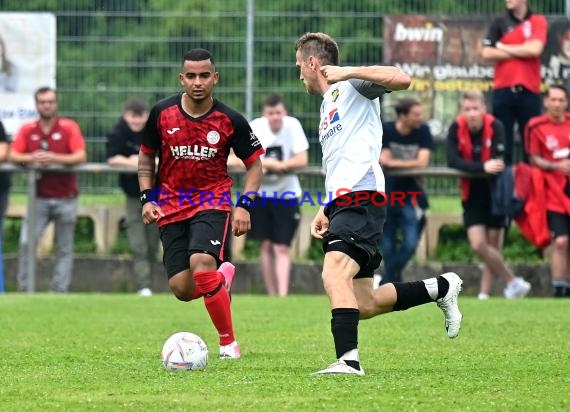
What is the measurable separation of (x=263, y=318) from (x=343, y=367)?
4839mm

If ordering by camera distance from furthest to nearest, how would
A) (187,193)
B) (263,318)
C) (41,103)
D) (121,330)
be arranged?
(41,103)
(263,318)
(121,330)
(187,193)

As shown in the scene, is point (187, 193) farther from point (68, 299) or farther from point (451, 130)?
point (451, 130)

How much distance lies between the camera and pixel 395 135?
1595 centimetres

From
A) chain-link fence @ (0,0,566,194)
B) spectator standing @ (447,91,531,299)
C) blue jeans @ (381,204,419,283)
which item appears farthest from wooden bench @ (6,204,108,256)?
spectator standing @ (447,91,531,299)

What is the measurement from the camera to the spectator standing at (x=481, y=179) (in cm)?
1534

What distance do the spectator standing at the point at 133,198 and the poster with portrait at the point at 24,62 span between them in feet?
4.32

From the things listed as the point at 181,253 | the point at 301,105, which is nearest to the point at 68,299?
the point at 301,105

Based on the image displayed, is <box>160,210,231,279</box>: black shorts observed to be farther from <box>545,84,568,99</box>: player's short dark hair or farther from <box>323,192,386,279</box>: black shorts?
<box>545,84,568,99</box>: player's short dark hair

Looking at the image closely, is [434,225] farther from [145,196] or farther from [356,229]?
[356,229]

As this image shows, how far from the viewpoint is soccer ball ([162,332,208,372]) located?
8.41 meters

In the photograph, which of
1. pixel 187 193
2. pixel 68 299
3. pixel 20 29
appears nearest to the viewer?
pixel 187 193

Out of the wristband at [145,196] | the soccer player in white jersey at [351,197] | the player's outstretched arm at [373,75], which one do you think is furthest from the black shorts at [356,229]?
the wristband at [145,196]

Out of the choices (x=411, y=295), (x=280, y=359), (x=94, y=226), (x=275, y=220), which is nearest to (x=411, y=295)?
(x=411, y=295)

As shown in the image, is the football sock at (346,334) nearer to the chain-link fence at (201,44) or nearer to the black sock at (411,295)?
the black sock at (411,295)
